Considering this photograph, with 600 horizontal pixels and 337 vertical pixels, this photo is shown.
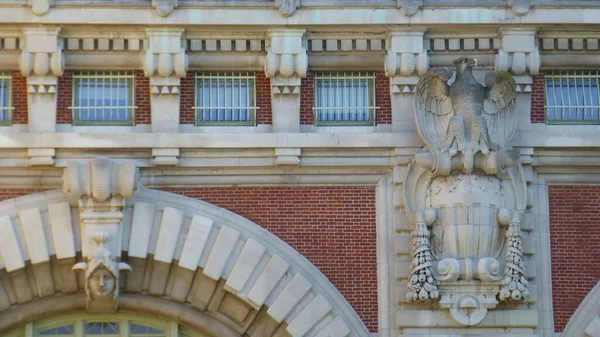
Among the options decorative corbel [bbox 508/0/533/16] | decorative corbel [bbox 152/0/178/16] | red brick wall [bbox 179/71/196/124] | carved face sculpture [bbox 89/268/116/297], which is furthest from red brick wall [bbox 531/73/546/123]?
carved face sculpture [bbox 89/268/116/297]

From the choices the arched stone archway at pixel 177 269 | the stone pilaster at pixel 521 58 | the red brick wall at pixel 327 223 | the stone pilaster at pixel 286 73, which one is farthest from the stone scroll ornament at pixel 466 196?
the stone pilaster at pixel 286 73

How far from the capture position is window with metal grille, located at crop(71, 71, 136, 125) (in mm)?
28328

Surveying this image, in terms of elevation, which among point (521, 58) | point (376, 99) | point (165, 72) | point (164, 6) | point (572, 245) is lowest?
point (572, 245)

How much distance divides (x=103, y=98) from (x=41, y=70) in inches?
41.8

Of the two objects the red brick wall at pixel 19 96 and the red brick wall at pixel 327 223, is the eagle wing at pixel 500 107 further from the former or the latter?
the red brick wall at pixel 19 96

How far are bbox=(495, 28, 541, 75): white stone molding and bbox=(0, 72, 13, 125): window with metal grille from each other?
743 cm

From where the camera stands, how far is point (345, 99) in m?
28.6

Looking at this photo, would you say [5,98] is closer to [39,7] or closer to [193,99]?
[39,7]

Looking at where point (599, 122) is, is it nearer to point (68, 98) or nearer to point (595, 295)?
point (595, 295)

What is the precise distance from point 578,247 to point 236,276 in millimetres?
5216

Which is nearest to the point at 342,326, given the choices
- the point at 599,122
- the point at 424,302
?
the point at 424,302

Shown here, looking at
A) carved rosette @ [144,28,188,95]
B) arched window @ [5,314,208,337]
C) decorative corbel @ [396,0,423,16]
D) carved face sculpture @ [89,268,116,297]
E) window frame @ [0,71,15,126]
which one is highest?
decorative corbel @ [396,0,423,16]

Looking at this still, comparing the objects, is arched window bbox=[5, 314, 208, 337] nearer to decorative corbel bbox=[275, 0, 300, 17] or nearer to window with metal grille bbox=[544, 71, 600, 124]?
decorative corbel bbox=[275, 0, 300, 17]

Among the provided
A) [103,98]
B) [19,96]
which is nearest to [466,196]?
[103,98]
